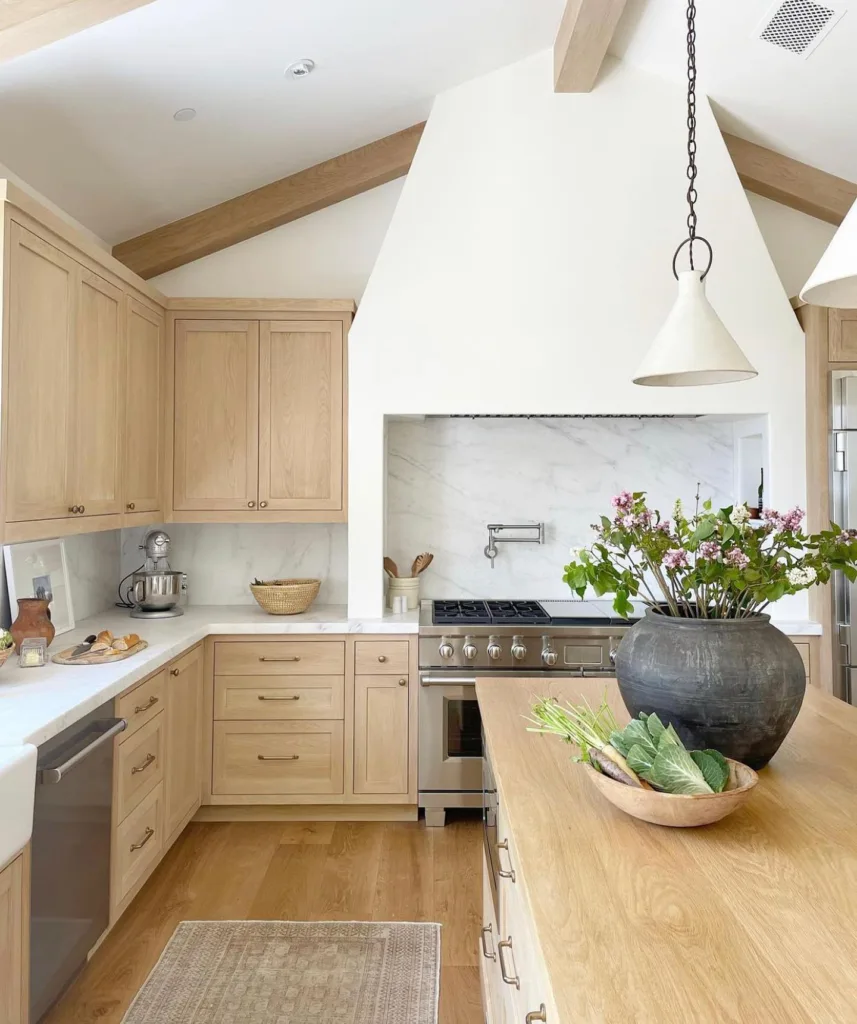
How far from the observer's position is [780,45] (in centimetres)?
302

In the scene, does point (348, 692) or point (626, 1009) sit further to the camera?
point (348, 692)

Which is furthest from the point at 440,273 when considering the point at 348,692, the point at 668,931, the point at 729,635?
the point at 668,931

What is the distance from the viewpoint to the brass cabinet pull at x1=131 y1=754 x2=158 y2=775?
8.43 ft

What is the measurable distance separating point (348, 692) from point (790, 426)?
234 cm

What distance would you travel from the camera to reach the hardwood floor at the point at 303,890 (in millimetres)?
2271

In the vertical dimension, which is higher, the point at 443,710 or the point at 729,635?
the point at 729,635

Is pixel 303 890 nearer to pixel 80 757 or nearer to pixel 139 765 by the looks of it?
pixel 139 765

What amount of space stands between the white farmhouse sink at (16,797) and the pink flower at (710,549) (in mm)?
1466

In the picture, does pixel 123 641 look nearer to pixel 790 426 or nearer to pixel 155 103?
pixel 155 103

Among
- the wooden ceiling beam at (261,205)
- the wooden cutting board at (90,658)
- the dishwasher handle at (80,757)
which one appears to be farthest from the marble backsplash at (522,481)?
the dishwasher handle at (80,757)

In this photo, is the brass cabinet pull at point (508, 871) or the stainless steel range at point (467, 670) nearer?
the brass cabinet pull at point (508, 871)

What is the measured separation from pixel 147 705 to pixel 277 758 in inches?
34.9

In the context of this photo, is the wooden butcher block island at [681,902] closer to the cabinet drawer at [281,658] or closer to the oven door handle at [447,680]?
the oven door handle at [447,680]

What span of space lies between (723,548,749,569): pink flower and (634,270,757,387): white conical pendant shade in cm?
51
